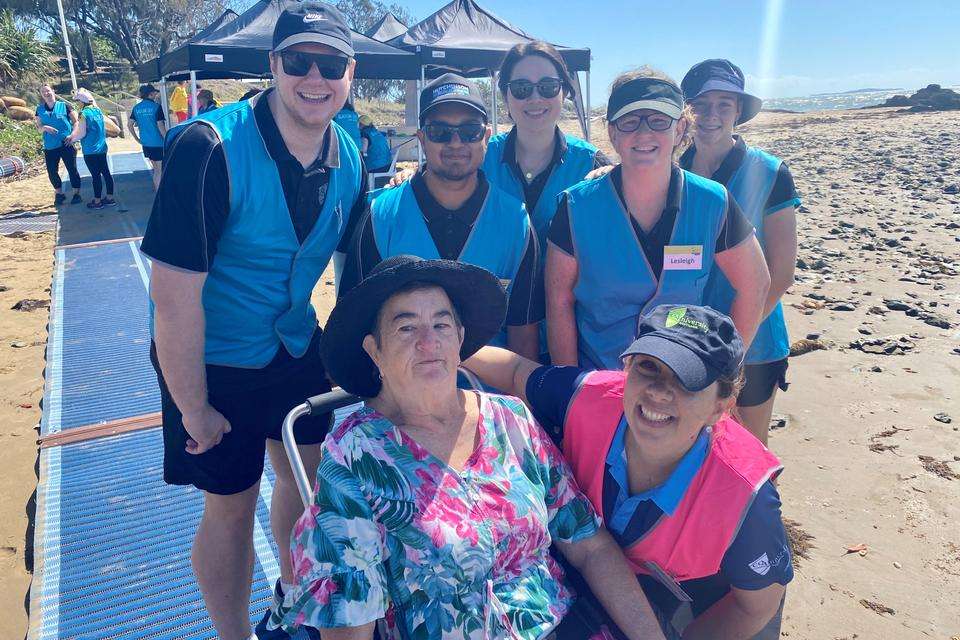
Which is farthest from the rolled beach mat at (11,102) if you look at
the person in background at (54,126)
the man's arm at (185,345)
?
the man's arm at (185,345)

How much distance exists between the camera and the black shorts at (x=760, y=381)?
3.01 m

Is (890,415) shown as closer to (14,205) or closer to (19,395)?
(19,395)

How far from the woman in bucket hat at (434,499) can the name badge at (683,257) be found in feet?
2.43

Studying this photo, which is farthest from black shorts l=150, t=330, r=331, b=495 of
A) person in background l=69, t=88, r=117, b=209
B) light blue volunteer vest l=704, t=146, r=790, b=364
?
person in background l=69, t=88, r=117, b=209

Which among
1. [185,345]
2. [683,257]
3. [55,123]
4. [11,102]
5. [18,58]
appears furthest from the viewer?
[18,58]

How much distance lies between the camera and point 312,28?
2072 mm

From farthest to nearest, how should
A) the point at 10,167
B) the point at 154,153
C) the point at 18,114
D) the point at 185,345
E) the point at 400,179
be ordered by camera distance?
the point at 18,114, the point at 10,167, the point at 154,153, the point at 400,179, the point at 185,345

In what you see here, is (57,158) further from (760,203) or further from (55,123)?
(760,203)

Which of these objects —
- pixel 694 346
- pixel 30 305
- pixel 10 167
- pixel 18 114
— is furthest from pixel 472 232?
pixel 18 114

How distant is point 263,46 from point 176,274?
985 cm

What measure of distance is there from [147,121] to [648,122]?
11.3m

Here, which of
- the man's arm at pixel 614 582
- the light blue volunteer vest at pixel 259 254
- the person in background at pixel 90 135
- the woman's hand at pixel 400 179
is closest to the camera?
the man's arm at pixel 614 582

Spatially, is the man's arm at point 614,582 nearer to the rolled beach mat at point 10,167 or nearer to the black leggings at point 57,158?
the black leggings at point 57,158

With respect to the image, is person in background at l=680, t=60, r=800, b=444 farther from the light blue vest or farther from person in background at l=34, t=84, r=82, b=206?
person in background at l=34, t=84, r=82, b=206
